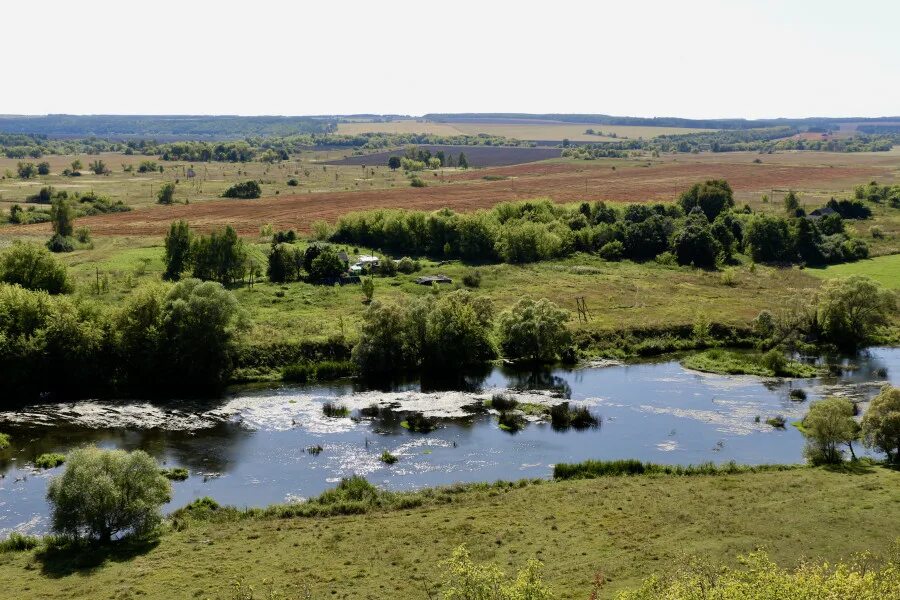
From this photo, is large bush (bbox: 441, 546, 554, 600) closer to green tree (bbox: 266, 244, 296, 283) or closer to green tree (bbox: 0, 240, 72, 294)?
green tree (bbox: 0, 240, 72, 294)

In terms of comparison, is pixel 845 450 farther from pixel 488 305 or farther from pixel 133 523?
pixel 133 523

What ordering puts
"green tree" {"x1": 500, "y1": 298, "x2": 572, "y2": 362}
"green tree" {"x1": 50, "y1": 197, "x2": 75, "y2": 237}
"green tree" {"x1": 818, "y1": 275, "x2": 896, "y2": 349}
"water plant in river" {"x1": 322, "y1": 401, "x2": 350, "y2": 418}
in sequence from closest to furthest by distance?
"water plant in river" {"x1": 322, "y1": 401, "x2": 350, "y2": 418} < "green tree" {"x1": 500, "y1": 298, "x2": 572, "y2": 362} < "green tree" {"x1": 818, "y1": 275, "x2": 896, "y2": 349} < "green tree" {"x1": 50, "y1": 197, "x2": 75, "y2": 237}

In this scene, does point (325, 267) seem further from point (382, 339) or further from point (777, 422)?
point (777, 422)

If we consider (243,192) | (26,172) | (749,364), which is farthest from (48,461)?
(26,172)

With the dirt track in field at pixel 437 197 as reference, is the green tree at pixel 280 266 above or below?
below

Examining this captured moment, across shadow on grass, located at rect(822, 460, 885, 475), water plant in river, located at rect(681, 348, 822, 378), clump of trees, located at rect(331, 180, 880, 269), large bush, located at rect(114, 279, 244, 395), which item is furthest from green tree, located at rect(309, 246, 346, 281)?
shadow on grass, located at rect(822, 460, 885, 475)

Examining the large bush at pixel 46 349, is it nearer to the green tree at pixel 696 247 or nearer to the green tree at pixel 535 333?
the green tree at pixel 535 333

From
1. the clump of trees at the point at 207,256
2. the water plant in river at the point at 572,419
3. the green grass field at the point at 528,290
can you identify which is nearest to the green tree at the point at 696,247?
the green grass field at the point at 528,290
